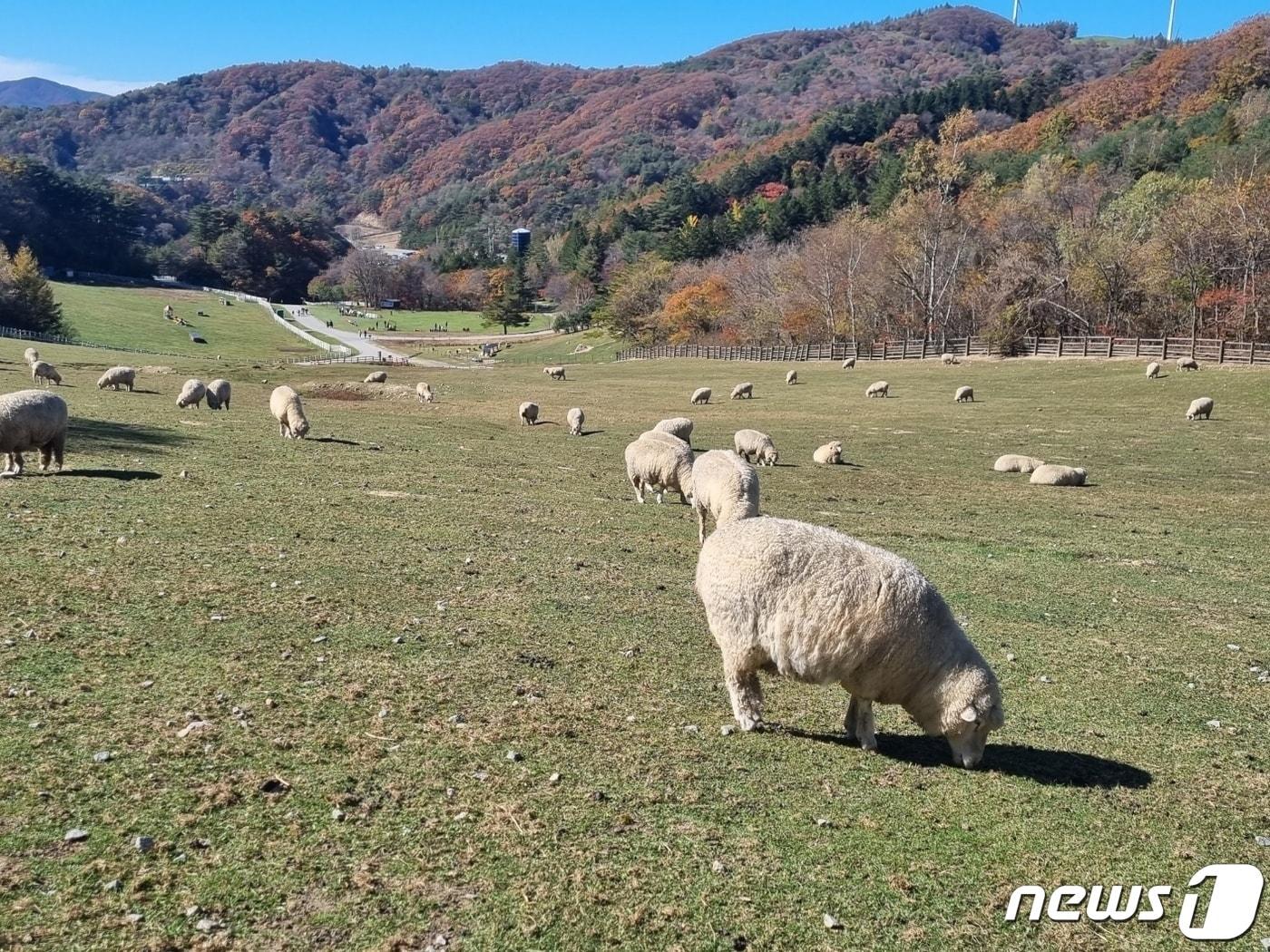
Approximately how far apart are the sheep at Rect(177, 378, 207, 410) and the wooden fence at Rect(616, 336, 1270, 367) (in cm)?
5150

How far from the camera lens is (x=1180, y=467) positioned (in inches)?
1043

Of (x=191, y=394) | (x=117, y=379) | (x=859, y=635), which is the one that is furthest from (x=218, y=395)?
(x=859, y=635)

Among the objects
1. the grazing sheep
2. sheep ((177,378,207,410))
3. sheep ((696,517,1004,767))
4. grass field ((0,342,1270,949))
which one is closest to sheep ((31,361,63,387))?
sheep ((177,378,207,410))

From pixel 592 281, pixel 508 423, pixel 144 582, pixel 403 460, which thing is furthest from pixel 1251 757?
pixel 592 281

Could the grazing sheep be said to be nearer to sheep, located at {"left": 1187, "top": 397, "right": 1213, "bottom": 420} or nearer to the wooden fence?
sheep, located at {"left": 1187, "top": 397, "right": 1213, "bottom": 420}

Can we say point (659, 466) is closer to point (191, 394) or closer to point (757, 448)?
point (757, 448)

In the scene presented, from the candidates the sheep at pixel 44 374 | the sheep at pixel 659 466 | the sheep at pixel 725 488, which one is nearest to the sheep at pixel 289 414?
the sheep at pixel 659 466

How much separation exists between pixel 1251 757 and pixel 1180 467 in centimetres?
2146

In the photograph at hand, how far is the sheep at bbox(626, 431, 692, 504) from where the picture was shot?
18.7m

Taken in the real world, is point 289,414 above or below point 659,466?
above

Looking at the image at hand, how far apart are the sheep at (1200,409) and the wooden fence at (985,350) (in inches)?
666

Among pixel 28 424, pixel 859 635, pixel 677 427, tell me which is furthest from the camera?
pixel 677 427

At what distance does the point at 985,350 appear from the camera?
223ft

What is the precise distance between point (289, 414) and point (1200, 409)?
112ft
